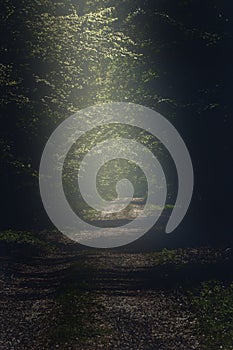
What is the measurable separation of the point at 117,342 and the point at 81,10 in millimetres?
37824

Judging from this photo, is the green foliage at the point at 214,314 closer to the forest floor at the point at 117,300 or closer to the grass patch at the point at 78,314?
the forest floor at the point at 117,300

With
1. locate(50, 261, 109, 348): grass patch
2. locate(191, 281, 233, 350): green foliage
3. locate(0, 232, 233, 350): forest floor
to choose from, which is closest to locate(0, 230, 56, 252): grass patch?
locate(0, 232, 233, 350): forest floor

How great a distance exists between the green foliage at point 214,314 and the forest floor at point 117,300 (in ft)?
0.07

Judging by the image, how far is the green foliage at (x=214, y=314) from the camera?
14172 mm

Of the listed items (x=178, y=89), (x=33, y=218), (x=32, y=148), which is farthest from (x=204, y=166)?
(x=33, y=218)

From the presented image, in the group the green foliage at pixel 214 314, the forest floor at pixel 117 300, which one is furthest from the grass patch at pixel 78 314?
the green foliage at pixel 214 314

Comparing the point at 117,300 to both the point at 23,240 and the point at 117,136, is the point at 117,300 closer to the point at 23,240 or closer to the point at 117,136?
the point at 23,240

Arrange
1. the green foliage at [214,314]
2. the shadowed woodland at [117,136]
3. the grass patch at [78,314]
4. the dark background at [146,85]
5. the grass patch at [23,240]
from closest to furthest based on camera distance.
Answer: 1. the green foliage at [214,314]
2. the grass patch at [78,314]
3. the shadowed woodland at [117,136]
4. the dark background at [146,85]
5. the grass patch at [23,240]

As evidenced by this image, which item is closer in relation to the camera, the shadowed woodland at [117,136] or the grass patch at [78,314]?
the grass patch at [78,314]

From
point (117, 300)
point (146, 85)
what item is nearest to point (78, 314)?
point (117, 300)

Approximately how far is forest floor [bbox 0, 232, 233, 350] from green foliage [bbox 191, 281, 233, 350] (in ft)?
0.07

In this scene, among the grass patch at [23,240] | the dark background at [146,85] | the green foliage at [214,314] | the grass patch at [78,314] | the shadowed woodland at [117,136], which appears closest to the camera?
the green foliage at [214,314]

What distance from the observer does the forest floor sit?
1438 cm

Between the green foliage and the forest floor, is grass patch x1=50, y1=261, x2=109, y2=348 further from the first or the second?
the green foliage
